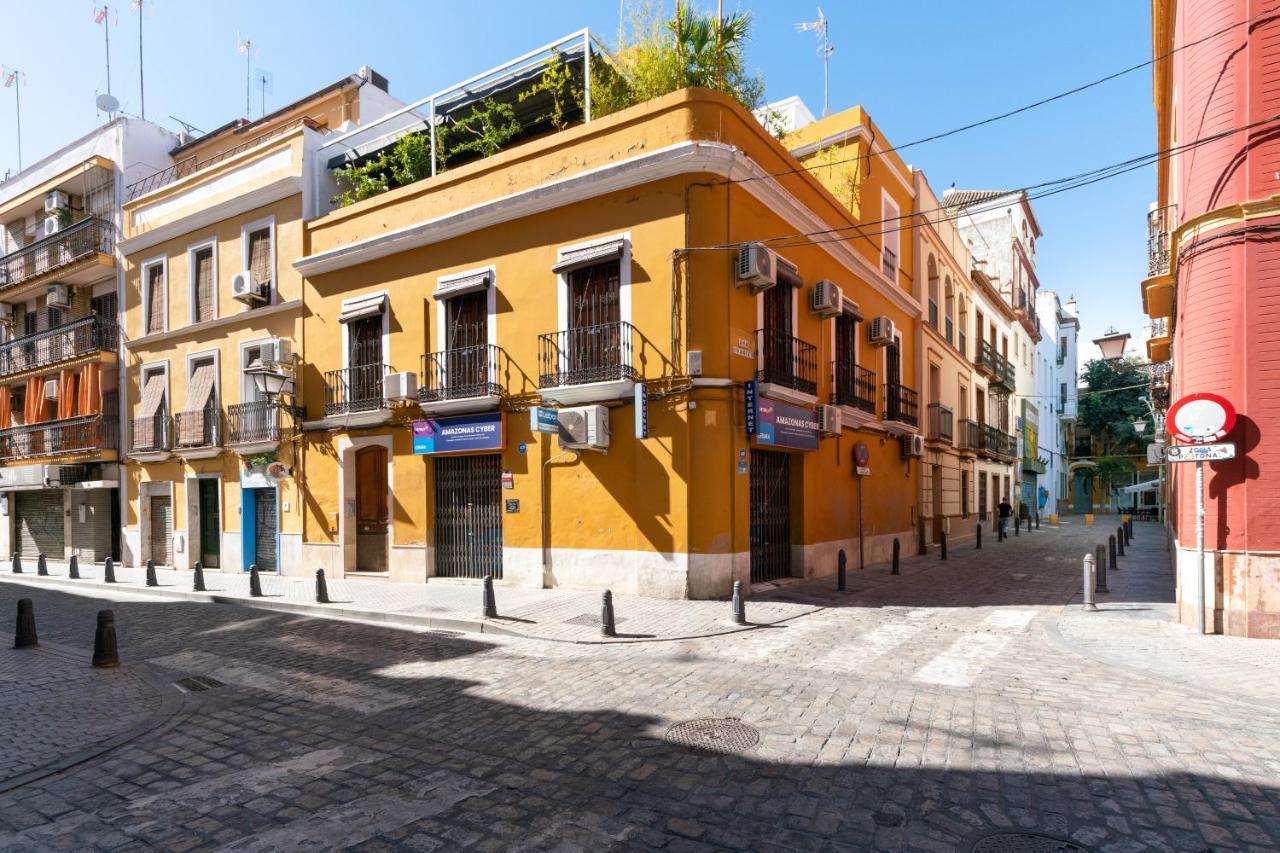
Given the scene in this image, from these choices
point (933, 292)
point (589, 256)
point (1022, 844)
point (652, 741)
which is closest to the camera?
point (1022, 844)

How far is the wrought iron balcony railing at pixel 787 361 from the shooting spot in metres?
12.3

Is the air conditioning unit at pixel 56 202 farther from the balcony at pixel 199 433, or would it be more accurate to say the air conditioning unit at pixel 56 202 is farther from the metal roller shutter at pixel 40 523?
the balcony at pixel 199 433

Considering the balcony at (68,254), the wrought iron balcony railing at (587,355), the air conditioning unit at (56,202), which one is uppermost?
the air conditioning unit at (56,202)

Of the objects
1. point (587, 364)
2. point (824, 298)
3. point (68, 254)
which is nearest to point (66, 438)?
point (68, 254)

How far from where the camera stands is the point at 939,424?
A: 21484mm

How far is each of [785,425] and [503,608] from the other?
585cm

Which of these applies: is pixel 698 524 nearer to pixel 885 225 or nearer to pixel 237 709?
pixel 237 709

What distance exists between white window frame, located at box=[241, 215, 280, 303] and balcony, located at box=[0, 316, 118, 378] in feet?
22.9

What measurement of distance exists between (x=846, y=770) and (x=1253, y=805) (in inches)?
92.6

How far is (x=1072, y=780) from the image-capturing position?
4.40m

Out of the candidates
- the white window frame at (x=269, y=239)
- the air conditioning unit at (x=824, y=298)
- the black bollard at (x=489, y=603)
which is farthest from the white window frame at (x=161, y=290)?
the air conditioning unit at (x=824, y=298)

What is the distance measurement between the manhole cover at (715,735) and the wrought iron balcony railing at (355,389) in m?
11.1

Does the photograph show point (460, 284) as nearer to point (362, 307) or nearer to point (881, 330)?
point (362, 307)

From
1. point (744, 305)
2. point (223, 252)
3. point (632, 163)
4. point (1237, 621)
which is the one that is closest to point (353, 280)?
point (223, 252)
